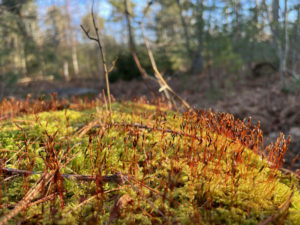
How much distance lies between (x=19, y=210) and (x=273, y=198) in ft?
5.31

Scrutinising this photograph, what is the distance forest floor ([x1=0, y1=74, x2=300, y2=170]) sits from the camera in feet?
19.2

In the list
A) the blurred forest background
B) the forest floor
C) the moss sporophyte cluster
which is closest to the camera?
the moss sporophyte cluster

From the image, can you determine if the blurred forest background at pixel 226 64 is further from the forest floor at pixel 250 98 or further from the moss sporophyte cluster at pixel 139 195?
the moss sporophyte cluster at pixel 139 195

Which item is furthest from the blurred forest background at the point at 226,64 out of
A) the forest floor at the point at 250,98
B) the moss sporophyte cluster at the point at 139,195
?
the moss sporophyte cluster at the point at 139,195

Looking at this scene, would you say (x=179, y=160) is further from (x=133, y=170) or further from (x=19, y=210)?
(x=19, y=210)

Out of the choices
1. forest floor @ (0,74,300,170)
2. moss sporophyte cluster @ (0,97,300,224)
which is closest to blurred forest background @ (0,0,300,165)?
forest floor @ (0,74,300,170)

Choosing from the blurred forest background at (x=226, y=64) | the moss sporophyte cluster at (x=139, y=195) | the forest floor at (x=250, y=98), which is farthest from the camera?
the blurred forest background at (x=226, y=64)

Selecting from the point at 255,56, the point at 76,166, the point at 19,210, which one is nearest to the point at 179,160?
the point at 76,166

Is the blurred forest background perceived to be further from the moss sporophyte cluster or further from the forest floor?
the moss sporophyte cluster

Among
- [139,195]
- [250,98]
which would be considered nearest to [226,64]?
[250,98]

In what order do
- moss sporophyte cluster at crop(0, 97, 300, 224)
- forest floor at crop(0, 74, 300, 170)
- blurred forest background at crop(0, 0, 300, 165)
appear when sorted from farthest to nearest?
blurred forest background at crop(0, 0, 300, 165) < forest floor at crop(0, 74, 300, 170) < moss sporophyte cluster at crop(0, 97, 300, 224)

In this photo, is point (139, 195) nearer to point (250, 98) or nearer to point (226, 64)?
point (250, 98)

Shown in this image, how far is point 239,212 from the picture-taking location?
1.32 m

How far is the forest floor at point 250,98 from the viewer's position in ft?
19.2
